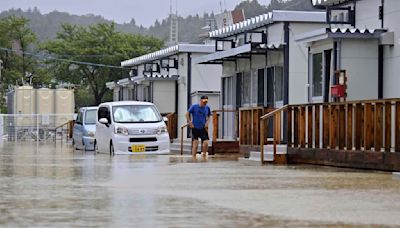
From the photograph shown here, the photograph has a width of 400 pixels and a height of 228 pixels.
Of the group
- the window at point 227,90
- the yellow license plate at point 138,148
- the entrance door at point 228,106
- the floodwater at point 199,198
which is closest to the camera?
the floodwater at point 199,198

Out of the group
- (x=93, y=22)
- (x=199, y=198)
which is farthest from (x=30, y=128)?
(x=93, y=22)

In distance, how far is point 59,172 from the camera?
16.5m

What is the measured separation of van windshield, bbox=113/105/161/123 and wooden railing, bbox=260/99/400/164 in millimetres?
6545

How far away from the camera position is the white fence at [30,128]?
51281 mm

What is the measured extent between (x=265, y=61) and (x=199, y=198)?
17.9 meters

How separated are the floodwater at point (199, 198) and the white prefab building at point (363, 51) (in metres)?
5.78

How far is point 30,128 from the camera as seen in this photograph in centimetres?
5175

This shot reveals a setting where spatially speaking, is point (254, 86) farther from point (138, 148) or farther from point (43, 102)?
point (43, 102)

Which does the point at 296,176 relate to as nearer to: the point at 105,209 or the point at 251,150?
the point at 105,209

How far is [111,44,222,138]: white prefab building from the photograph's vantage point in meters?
38.1

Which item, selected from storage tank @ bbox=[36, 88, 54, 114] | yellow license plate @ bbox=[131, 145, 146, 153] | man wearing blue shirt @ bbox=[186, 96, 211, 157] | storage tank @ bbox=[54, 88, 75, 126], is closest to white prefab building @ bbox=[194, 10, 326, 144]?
man wearing blue shirt @ bbox=[186, 96, 211, 157]

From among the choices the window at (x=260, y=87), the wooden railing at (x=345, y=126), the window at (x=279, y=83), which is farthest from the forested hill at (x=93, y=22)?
the wooden railing at (x=345, y=126)

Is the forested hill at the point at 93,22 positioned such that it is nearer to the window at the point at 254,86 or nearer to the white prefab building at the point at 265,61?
the white prefab building at the point at 265,61

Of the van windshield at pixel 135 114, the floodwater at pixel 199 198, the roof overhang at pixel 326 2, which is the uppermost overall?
the roof overhang at pixel 326 2
